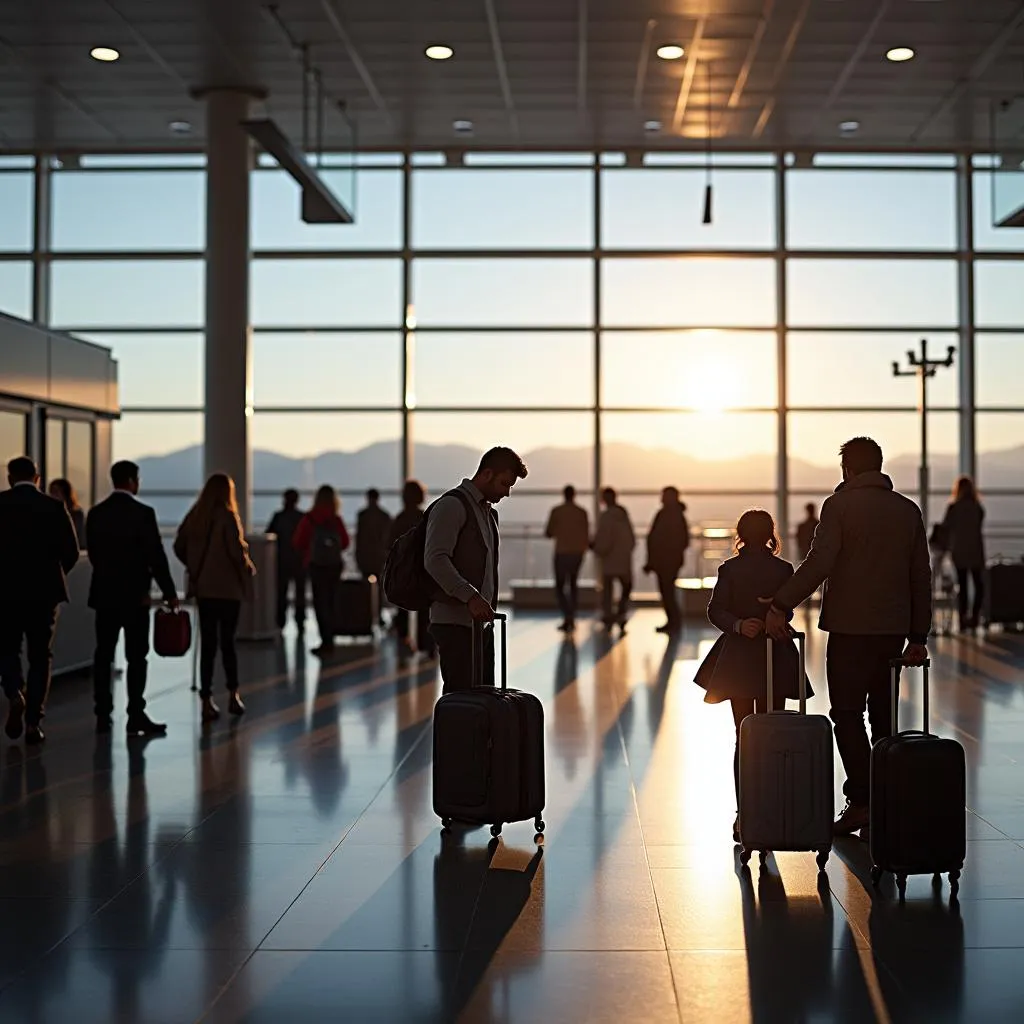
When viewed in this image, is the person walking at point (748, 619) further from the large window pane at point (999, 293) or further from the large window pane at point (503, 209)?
the large window pane at point (999, 293)

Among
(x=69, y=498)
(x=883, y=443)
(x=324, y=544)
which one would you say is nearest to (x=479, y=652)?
(x=69, y=498)

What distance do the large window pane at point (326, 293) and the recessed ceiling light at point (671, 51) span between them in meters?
6.37

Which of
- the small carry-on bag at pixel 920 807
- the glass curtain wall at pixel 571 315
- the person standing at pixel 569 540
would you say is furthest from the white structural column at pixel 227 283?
the small carry-on bag at pixel 920 807

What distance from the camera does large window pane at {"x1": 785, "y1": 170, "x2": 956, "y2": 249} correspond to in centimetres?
2053

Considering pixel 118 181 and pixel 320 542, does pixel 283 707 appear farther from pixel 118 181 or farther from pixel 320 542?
pixel 118 181

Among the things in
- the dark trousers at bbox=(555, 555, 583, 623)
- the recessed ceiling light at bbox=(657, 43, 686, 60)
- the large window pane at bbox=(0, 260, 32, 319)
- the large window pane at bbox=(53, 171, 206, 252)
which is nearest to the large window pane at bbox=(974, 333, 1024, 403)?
the dark trousers at bbox=(555, 555, 583, 623)

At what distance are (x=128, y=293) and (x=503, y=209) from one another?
524 centimetres

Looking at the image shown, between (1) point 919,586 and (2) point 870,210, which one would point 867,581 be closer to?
(1) point 919,586

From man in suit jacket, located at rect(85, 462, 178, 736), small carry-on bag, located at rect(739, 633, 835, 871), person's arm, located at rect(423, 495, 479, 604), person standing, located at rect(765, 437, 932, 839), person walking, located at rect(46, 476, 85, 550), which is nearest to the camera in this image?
small carry-on bag, located at rect(739, 633, 835, 871)

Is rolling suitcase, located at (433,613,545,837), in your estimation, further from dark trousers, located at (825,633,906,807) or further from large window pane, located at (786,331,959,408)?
large window pane, located at (786,331,959,408)

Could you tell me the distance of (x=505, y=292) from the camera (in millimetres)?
20594

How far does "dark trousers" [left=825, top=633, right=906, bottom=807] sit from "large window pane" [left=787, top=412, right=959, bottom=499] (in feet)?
48.0

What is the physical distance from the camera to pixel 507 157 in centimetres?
2055

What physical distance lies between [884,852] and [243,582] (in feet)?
18.3
